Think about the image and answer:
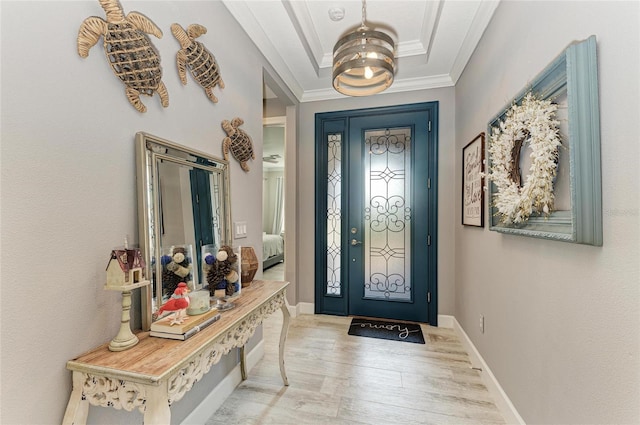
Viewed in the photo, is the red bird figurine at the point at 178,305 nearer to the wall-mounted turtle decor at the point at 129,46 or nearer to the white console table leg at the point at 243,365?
the wall-mounted turtle decor at the point at 129,46

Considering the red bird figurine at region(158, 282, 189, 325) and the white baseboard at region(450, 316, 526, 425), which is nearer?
the red bird figurine at region(158, 282, 189, 325)

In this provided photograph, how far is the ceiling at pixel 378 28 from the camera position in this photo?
→ 205 cm

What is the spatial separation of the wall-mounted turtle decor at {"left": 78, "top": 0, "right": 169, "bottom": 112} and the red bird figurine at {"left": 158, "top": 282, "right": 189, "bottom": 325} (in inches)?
34.0

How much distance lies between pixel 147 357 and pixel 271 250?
542 cm

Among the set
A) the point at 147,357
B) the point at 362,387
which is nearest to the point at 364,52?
the point at 147,357

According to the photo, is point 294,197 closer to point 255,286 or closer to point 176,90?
point 255,286

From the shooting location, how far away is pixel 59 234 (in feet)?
3.16

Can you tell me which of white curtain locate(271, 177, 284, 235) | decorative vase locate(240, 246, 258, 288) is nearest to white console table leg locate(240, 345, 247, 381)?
decorative vase locate(240, 246, 258, 288)

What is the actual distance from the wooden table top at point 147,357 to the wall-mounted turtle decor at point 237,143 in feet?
3.93

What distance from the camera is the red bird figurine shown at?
1.19 metres

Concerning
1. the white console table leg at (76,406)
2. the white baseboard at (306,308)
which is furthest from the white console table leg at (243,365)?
the white baseboard at (306,308)

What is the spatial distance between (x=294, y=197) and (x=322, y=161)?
0.57 metres

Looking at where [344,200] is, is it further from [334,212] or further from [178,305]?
[178,305]

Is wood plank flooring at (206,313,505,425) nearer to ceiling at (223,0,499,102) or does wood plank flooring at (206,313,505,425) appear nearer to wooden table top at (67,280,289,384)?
wooden table top at (67,280,289,384)
